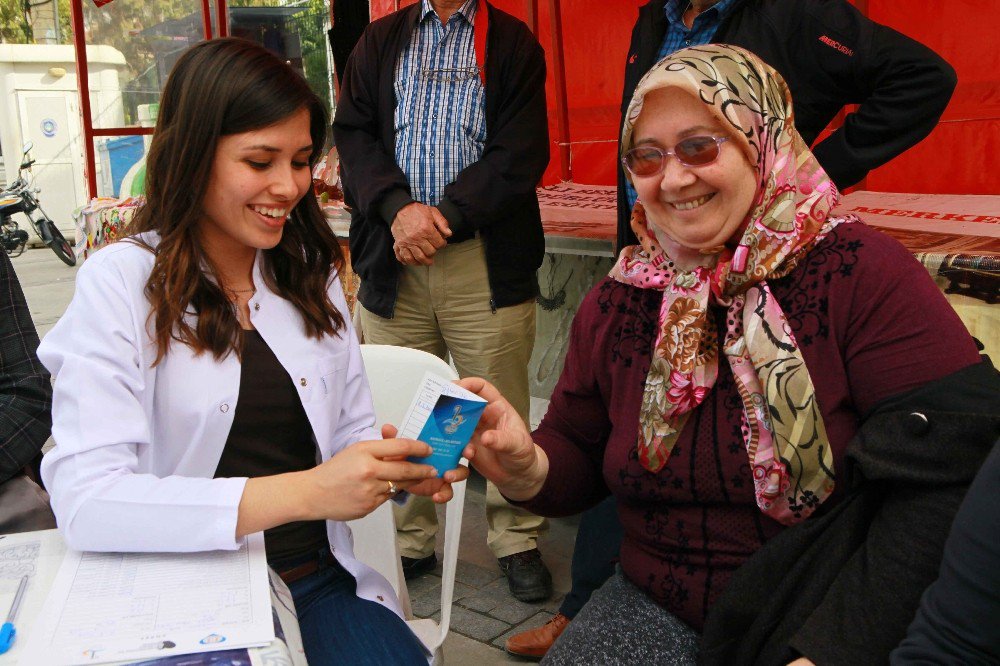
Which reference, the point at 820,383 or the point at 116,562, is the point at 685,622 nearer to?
the point at 820,383

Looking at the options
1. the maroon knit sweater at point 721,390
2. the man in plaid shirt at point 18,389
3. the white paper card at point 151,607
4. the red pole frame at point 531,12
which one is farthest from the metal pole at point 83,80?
the white paper card at point 151,607

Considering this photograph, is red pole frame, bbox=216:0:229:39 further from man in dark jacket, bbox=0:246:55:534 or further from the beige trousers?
man in dark jacket, bbox=0:246:55:534

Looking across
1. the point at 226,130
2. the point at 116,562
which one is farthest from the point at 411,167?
the point at 116,562

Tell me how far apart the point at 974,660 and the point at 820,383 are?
1.88 feet

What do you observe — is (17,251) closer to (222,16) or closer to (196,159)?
(222,16)

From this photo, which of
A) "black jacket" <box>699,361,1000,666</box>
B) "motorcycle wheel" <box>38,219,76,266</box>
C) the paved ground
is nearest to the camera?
"black jacket" <box>699,361,1000,666</box>

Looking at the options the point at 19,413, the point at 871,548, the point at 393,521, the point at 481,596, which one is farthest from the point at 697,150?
the point at 481,596

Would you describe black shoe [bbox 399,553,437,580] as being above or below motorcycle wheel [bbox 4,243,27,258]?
above

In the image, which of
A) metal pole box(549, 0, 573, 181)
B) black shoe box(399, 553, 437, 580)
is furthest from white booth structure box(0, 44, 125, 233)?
black shoe box(399, 553, 437, 580)

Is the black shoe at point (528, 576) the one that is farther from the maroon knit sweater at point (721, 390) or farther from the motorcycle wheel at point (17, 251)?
the motorcycle wheel at point (17, 251)

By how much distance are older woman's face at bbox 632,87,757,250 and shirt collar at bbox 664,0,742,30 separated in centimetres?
99

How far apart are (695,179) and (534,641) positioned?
1726 millimetres

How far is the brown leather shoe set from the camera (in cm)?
291

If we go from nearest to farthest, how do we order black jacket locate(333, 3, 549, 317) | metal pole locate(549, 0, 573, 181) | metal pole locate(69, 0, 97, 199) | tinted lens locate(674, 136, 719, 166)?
1. tinted lens locate(674, 136, 719, 166)
2. black jacket locate(333, 3, 549, 317)
3. metal pole locate(549, 0, 573, 181)
4. metal pole locate(69, 0, 97, 199)
